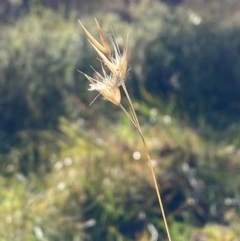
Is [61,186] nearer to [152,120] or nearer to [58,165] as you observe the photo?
[58,165]

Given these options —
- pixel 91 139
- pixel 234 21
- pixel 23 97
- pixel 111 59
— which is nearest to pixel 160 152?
pixel 91 139

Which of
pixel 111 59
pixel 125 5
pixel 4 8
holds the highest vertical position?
pixel 111 59

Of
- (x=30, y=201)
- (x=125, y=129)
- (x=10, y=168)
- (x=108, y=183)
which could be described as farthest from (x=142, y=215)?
(x=10, y=168)

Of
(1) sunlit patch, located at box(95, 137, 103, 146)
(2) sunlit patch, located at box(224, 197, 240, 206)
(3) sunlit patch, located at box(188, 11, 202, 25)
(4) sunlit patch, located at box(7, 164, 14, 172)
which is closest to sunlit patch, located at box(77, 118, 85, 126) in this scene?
(1) sunlit patch, located at box(95, 137, 103, 146)

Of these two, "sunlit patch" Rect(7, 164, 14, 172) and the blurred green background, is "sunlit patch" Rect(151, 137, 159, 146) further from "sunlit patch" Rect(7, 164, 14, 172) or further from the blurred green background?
"sunlit patch" Rect(7, 164, 14, 172)

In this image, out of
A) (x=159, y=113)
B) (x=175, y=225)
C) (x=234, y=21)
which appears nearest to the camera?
(x=175, y=225)

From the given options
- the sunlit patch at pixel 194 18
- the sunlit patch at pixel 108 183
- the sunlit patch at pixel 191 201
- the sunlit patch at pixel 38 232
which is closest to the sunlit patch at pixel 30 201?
the sunlit patch at pixel 38 232

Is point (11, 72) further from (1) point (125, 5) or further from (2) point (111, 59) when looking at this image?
(2) point (111, 59)

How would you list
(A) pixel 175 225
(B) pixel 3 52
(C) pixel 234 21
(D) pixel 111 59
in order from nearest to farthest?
(D) pixel 111 59 → (A) pixel 175 225 → (B) pixel 3 52 → (C) pixel 234 21
